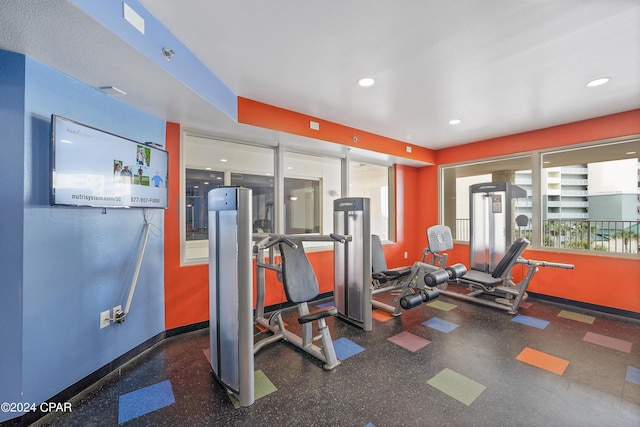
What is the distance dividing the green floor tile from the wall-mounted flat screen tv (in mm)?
2952

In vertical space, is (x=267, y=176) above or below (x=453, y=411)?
above


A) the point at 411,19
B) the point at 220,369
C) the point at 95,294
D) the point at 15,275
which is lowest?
the point at 220,369

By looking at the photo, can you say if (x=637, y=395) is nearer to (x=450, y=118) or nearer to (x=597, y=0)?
(x=597, y=0)

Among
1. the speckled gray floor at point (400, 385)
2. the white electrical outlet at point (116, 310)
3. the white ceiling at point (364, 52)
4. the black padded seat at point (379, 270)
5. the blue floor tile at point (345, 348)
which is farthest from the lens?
the black padded seat at point (379, 270)

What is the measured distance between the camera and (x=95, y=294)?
212 centimetres

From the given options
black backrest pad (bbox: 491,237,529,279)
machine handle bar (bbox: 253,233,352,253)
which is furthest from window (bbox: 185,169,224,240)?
black backrest pad (bbox: 491,237,529,279)

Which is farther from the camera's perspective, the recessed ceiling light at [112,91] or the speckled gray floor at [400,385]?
the recessed ceiling light at [112,91]

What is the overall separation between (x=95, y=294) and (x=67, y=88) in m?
1.57

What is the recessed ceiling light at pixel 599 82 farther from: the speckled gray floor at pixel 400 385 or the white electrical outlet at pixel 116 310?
the white electrical outlet at pixel 116 310

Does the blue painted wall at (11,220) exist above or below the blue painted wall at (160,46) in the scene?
below

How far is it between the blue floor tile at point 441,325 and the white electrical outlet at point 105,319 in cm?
324

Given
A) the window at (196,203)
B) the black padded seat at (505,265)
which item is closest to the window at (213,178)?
the window at (196,203)

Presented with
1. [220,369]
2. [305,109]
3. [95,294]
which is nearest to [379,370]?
[220,369]

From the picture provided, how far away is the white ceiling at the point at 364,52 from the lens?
1597 millimetres
